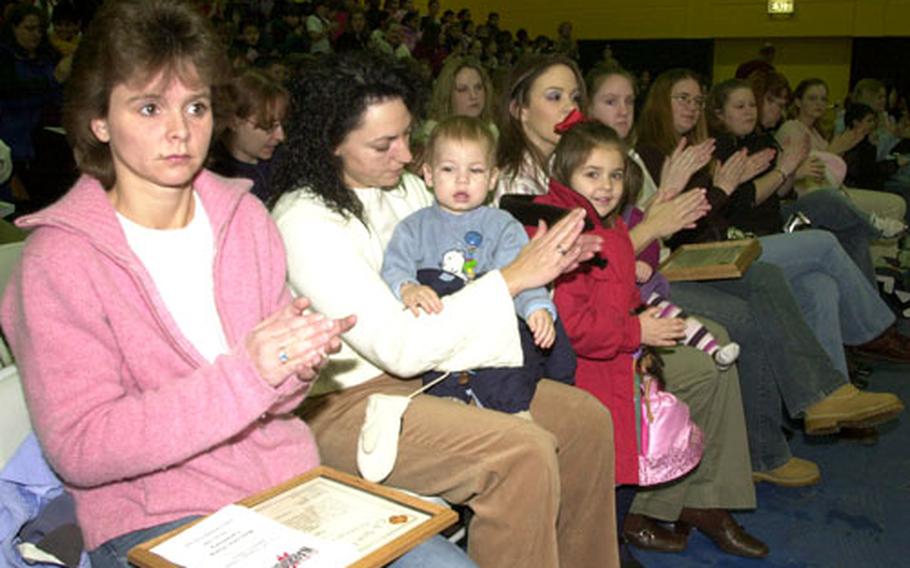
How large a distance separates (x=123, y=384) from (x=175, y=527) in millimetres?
266

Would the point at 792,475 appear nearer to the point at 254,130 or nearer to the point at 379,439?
the point at 379,439

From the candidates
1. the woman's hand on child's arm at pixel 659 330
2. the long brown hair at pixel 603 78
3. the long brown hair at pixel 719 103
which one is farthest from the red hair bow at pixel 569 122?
the long brown hair at pixel 719 103

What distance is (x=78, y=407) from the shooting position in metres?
1.39

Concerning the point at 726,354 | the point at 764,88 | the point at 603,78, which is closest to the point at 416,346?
the point at 726,354

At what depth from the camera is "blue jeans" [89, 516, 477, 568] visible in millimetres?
1470

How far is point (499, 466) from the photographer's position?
1.84 metres

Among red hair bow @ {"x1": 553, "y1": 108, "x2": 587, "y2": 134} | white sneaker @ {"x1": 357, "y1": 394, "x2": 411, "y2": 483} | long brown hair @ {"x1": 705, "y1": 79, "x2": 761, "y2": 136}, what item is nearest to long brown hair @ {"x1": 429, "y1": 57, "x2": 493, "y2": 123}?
long brown hair @ {"x1": 705, "y1": 79, "x2": 761, "y2": 136}

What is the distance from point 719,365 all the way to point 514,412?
3.31 ft

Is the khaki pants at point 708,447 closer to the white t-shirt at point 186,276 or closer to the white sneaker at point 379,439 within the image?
the white sneaker at point 379,439

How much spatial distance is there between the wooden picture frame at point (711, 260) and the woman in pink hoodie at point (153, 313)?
5.95ft

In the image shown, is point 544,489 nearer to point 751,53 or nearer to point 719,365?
point 719,365

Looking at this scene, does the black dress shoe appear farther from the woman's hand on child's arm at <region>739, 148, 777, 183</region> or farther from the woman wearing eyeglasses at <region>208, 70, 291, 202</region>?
the woman wearing eyeglasses at <region>208, 70, 291, 202</region>

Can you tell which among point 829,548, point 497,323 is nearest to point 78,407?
point 497,323

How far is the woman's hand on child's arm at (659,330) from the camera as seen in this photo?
246 centimetres
